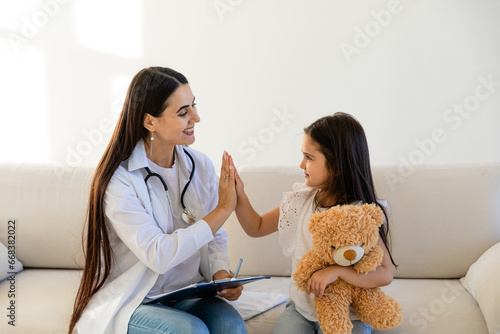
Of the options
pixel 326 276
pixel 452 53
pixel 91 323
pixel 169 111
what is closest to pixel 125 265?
pixel 91 323

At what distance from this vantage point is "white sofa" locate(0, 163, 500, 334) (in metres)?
1.87

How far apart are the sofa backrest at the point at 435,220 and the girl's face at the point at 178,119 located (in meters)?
0.65

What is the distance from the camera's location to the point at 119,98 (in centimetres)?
311

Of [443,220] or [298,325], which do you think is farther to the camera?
[443,220]

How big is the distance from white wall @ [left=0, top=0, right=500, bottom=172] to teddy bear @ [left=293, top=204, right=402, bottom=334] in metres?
1.25

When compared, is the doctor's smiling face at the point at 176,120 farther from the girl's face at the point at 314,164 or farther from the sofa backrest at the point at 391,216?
the sofa backrest at the point at 391,216

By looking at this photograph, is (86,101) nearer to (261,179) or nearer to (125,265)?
(261,179)

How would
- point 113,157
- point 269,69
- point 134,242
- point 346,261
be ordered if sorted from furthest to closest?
point 269,69
point 113,157
point 134,242
point 346,261

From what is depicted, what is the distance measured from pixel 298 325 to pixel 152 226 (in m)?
0.55

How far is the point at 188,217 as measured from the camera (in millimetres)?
1816

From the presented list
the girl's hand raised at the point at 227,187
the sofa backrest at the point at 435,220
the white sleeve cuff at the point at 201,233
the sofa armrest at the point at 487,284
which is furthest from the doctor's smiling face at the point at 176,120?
the sofa armrest at the point at 487,284

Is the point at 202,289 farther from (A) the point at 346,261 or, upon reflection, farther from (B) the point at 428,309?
(B) the point at 428,309

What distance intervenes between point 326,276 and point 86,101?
2134 millimetres

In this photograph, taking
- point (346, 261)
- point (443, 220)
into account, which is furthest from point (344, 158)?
point (443, 220)
